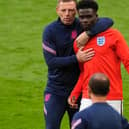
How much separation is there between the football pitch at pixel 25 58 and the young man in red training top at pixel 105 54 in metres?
3.30

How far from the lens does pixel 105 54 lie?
6.62 m

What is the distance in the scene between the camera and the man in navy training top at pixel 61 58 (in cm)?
705

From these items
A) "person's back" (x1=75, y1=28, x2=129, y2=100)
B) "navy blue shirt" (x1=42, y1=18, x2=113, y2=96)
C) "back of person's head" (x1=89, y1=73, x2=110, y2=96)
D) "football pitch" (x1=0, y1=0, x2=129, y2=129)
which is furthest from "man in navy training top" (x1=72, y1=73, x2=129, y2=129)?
"football pitch" (x1=0, y1=0, x2=129, y2=129)

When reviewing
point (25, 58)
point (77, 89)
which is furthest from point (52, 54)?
point (25, 58)

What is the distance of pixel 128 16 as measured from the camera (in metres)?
17.6

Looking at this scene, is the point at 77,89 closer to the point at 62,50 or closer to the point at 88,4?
the point at 62,50

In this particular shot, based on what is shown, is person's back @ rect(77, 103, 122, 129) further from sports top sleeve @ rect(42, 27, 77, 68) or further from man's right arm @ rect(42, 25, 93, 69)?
sports top sleeve @ rect(42, 27, 77, 68)

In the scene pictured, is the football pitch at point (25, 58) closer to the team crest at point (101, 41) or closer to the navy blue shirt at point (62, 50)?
the navy blue shirt at point (62, 50)

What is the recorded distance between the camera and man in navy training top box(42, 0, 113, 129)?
7.05 meters

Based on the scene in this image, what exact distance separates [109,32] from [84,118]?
151 cm

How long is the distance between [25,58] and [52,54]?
23.5ft

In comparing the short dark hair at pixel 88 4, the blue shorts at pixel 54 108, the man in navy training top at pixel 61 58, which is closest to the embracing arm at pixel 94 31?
the man in navy training top at pixel 61 58

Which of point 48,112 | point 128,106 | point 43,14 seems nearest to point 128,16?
point 43,14

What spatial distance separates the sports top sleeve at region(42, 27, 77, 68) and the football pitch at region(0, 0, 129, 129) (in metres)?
2.91
